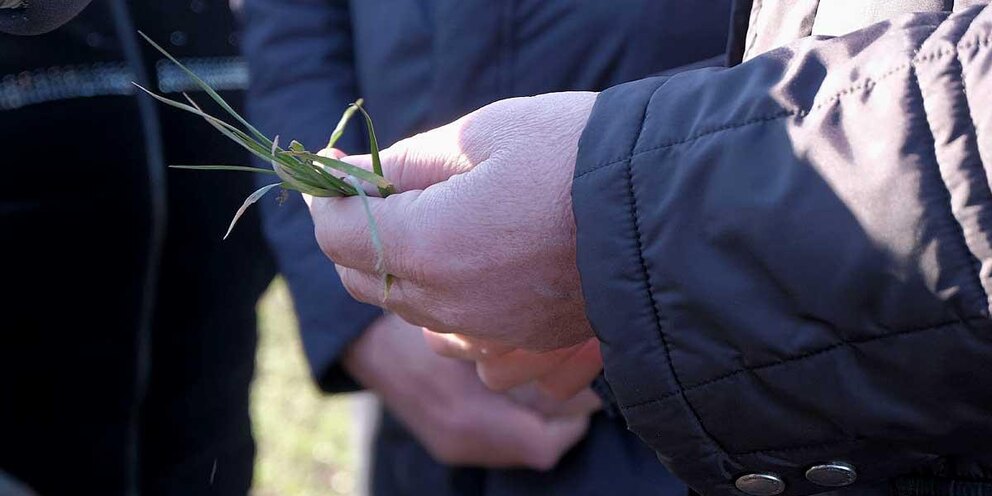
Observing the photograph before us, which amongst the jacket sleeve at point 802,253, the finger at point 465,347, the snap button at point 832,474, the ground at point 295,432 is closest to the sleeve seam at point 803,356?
the jacket sleeve at point 802,253

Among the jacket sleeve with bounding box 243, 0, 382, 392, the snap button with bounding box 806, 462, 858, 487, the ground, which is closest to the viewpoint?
the snap button with bounding box 806, 462, 858, 487

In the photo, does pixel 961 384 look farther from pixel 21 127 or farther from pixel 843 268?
pixel 21 127

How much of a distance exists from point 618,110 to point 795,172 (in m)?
0.16

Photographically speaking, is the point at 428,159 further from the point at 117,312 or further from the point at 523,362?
the point at 117,312

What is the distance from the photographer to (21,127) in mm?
1595

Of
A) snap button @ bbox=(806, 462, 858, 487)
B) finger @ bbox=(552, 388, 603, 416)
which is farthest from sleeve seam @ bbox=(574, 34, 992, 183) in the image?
finger @ bbox=(552, 388, 603, 416)

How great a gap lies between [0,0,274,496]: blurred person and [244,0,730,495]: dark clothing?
1.03 feet

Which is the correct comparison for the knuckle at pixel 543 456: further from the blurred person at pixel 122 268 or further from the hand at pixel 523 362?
the blurred person at pixel 122 268

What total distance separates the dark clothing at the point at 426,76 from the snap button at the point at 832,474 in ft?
1.57

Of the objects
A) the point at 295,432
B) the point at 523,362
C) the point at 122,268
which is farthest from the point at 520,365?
the point at 295,432

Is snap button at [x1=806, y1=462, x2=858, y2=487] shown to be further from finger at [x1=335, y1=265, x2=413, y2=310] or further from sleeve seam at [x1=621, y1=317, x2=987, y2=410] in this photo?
finger at [x1=335, y1=265, x2=413, y2=310]

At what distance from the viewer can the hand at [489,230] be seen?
32.7 inches

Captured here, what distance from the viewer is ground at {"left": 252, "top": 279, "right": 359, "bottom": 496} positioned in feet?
9.90

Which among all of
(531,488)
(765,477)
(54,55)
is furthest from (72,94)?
(765,477)
